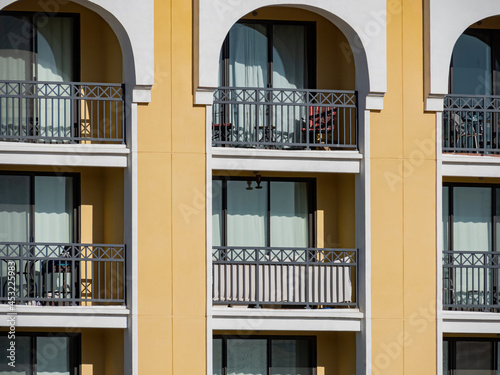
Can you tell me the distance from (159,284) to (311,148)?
490 cm

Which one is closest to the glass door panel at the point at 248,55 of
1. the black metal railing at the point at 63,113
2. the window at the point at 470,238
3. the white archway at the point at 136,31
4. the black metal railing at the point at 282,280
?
the white archway at the point at 136,31

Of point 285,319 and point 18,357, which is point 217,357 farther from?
point 18,357

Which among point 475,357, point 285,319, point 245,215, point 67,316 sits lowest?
point 475,357

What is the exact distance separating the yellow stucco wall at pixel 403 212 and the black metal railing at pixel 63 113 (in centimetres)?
543

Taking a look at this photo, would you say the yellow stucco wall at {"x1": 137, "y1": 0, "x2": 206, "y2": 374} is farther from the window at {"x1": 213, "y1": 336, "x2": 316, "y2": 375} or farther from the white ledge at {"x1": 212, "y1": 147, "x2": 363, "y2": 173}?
the window at {"x1": 213, "y1": 336, "x2": 316, "y2": 375}

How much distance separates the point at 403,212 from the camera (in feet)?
71.5

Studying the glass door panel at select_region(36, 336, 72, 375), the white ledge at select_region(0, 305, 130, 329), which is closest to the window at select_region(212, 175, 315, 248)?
the white ledge at select_region(0, 305, 130, 329)

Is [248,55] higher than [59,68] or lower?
higher

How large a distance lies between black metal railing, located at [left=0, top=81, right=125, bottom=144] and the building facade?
0.07m

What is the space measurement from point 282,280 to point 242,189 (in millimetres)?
2363

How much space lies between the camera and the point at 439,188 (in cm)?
2195

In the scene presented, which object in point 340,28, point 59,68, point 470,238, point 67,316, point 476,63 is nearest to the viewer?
point 67,316

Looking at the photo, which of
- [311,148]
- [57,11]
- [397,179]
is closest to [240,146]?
[311,148]

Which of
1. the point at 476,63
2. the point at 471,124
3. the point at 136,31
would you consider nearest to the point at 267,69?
the point at 136,31
